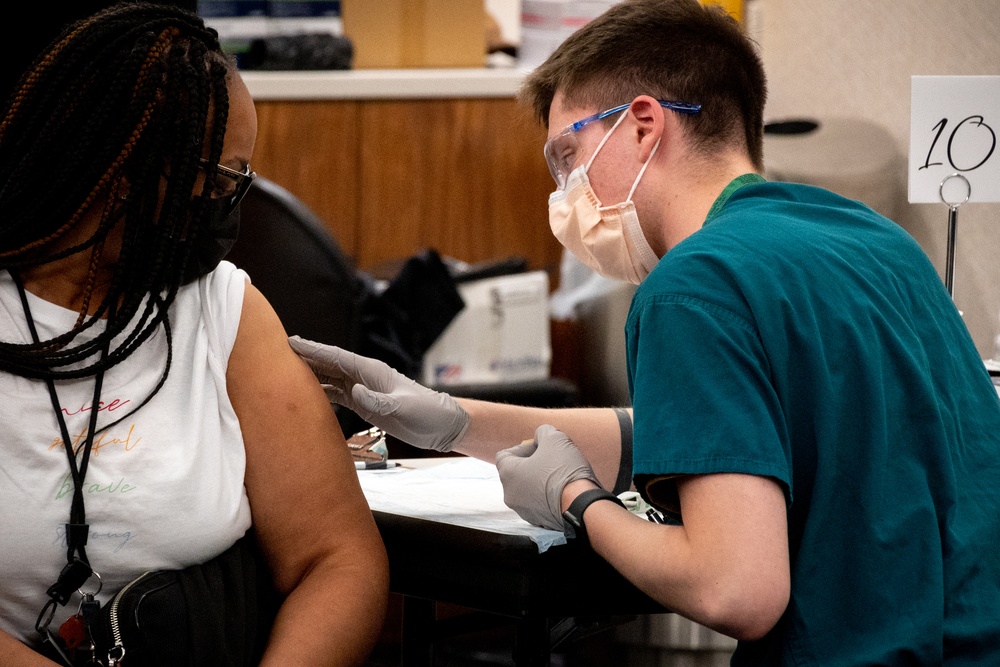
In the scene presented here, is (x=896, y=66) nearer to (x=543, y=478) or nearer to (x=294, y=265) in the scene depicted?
(x=294, y=265)

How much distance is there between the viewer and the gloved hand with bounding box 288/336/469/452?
1.50m

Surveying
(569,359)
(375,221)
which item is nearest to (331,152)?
(375,221)

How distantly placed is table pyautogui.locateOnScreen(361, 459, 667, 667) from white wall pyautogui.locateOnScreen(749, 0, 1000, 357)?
46.9 inches

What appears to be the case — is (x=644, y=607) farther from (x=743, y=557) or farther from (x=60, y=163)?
(x=60, y=163)

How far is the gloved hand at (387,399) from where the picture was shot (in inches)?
59.1

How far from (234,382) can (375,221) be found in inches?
89.2

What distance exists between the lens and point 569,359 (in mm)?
3412

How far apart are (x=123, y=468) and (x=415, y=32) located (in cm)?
256

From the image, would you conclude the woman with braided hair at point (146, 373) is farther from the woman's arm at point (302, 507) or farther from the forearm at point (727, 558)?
the forearm at point (727, 558)

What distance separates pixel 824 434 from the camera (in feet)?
3.36

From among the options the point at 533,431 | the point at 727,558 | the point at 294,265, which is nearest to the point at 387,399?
the point at 533,431

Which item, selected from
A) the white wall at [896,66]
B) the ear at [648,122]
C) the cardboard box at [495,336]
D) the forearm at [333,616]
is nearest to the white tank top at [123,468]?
the forearm at [333,616]

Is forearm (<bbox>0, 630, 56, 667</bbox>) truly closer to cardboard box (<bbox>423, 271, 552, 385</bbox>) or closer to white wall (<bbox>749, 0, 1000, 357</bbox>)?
white wall (<bbox>749, 0, 1000, 357</bbox>)

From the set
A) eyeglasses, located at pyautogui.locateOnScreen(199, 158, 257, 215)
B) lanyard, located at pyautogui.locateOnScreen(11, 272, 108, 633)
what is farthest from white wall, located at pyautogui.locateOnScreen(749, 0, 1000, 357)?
lanyard, located at pyautogui.locateOnScreen(11, 272, 108, 633)
